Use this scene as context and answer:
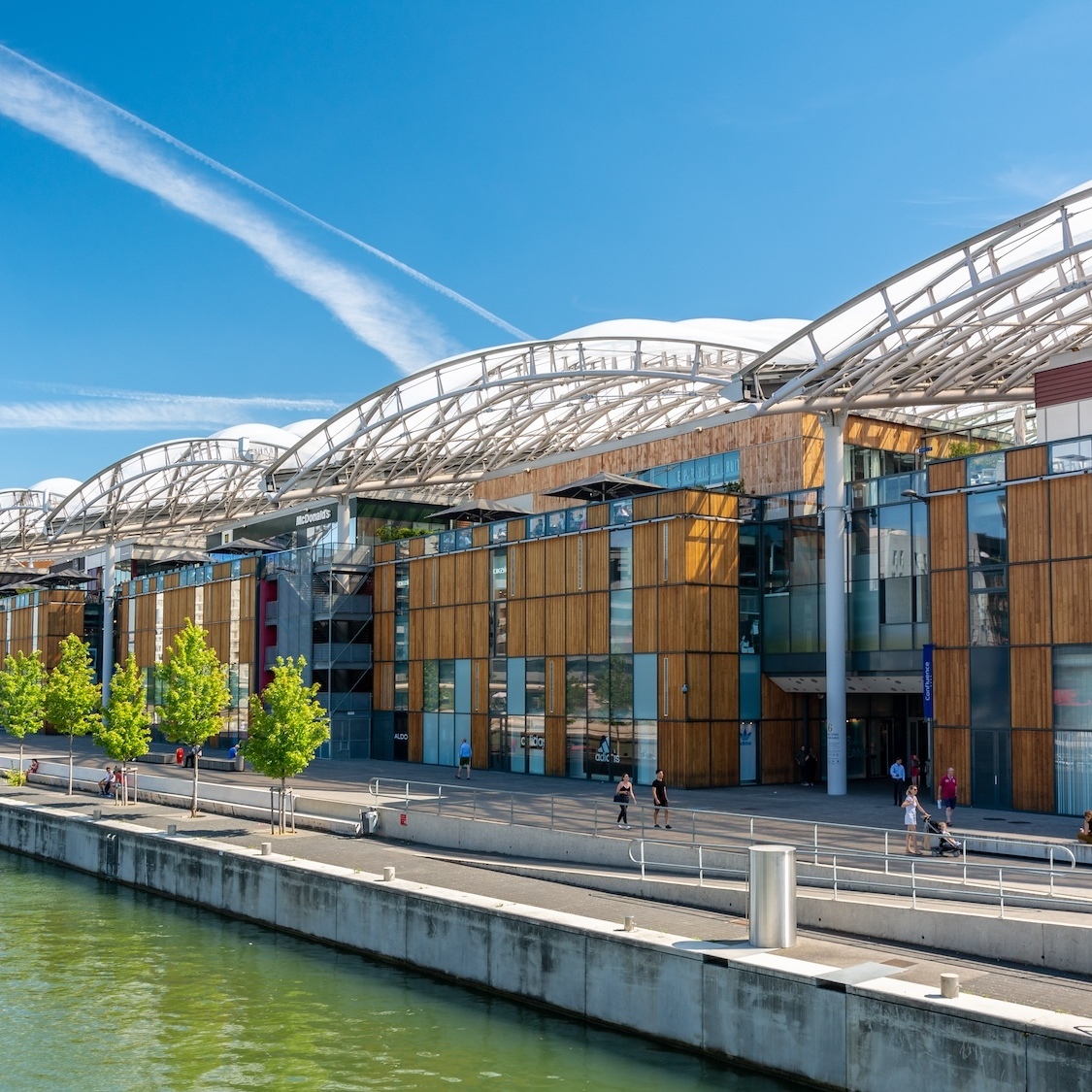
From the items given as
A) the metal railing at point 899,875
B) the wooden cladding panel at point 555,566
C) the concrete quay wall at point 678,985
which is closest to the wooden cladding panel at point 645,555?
the wooden cladding panel at point 555,566

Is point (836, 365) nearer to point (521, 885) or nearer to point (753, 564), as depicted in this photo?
point (753, 564)

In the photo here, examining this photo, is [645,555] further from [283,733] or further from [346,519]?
[346,519]

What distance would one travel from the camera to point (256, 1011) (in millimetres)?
19406

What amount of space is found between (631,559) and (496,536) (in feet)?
25.7

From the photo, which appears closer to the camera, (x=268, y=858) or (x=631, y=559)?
(x=268, y=858)

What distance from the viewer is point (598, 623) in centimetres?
4062

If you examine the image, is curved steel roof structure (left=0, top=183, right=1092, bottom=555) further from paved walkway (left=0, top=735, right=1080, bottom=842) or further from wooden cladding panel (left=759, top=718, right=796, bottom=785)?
paved walkway (left=0, top=735, right=1080, bottom=842)

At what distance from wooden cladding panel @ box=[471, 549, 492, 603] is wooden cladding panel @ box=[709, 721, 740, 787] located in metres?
11.8

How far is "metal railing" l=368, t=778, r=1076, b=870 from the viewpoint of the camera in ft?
73.5

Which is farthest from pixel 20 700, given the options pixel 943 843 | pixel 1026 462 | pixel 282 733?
pixel 943 843

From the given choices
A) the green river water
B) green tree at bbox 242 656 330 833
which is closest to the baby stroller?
the green river water

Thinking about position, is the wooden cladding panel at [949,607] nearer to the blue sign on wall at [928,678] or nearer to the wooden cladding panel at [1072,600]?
the blue sign on wall at [928,678]

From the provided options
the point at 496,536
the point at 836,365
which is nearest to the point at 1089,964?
the point at 836,365

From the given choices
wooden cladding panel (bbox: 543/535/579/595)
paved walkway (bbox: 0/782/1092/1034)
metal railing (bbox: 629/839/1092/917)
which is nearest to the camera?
paved walkway (bbox: 0/782/1092/1034)
